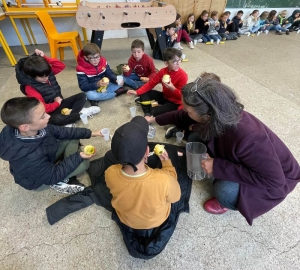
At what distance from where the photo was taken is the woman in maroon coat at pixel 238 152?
2.98 ft

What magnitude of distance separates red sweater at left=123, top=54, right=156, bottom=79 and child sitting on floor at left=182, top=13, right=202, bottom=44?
256 cm

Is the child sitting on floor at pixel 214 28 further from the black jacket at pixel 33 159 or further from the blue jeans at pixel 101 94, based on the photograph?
the black jacket at pixel 33 159

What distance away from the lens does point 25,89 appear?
185 centimetres

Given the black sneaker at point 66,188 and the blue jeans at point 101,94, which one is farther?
the blue jeans at point 101,94

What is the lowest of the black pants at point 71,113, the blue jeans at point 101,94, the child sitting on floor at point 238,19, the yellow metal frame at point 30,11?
the blue jeans at point 101,94

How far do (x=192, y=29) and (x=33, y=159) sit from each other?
16.3 feet

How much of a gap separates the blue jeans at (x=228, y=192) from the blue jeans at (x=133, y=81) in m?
1.90

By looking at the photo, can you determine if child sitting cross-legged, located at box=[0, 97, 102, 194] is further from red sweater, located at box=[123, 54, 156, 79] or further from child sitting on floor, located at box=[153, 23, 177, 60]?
child sitting on floor, located at box=[153, 23, 177, 60]

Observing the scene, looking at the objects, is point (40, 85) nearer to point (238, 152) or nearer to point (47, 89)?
point (47, 89)

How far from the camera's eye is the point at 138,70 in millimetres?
2695

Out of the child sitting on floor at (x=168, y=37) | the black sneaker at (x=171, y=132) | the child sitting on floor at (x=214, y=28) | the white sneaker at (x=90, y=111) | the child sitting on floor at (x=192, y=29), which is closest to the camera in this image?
the black sneaker at (x=171, y=132)

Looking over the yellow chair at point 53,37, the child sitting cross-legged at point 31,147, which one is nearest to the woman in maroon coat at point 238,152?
the child sitting cross-legged at point 31,147

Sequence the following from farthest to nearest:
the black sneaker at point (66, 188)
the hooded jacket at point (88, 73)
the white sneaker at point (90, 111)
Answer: the hooded jacket at point (88, 73)
the white sneaker at point (90, 111)
the black sneaker at point (66, 188)


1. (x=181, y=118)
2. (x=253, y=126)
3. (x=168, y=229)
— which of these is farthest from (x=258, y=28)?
(x=168, y=229)
